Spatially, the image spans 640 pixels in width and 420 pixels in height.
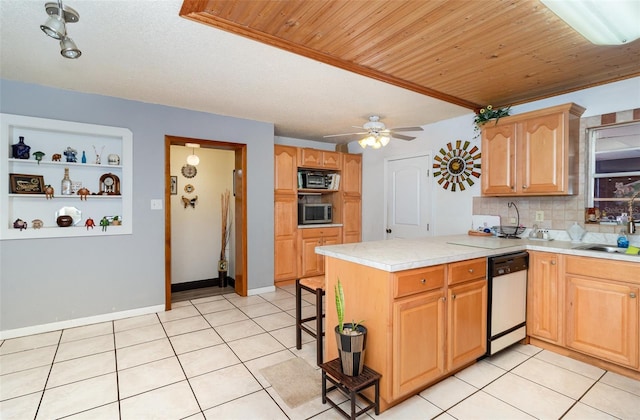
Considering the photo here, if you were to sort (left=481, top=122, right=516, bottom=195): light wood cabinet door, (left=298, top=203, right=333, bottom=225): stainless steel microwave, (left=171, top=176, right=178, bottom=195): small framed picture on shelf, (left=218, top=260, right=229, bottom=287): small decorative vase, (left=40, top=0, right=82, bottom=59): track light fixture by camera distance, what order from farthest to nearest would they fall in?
(left=298, top=203, right=333, bottom=225): stainless steel microwave
(left=218, top=260, right=229, bottom=287): small decorative vase
(left=171, top=176, right=178, bottom=195): small framed picture on shelf
(left=481, top=122, right=516, bottom=195): light wood cabinet door
(left=40, top=0, right=82, bottom=59): track light fixture

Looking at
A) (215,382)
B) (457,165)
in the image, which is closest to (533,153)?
(457,165)

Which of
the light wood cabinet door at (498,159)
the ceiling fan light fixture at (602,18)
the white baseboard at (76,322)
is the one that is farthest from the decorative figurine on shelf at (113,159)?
the light wood cabinet door at (498,159)

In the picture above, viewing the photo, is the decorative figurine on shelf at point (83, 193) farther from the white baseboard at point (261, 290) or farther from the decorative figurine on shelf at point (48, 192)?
the white baseboard at point (261, 290)

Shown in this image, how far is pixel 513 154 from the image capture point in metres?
3.04

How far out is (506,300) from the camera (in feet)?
8.02

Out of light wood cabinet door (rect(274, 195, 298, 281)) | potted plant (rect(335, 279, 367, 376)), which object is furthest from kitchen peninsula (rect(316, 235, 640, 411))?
light wood cabinet door (rect(274, 195, 298, 281))

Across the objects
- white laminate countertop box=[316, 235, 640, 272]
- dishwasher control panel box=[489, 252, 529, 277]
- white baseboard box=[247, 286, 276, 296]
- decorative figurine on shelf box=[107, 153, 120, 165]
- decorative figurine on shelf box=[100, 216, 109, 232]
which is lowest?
white baseboard box=[247, 286, 276, 296]

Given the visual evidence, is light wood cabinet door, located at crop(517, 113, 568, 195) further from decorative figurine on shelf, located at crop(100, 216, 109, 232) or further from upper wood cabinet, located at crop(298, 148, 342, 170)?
decorative figurine on shelf, located at crop(100, 216, 109, 232)

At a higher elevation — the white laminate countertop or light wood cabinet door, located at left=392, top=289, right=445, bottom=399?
the white laminate countertop

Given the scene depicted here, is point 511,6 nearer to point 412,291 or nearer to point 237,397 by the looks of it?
point 412,291

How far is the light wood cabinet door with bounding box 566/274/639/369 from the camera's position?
7.01ft

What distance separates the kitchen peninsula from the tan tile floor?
0.53ft

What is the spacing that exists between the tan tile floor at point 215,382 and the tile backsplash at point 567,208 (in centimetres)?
122

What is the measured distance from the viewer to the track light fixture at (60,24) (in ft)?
4.83
